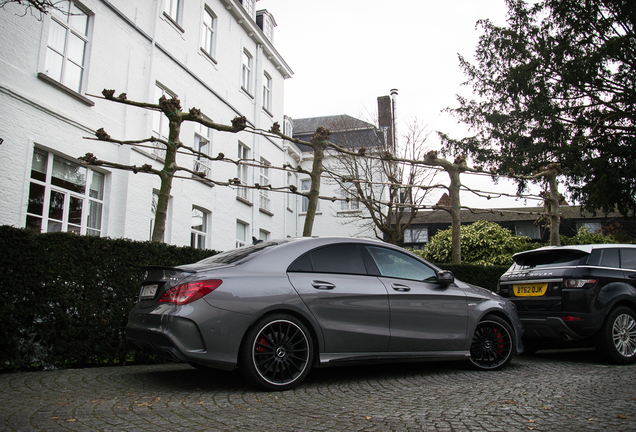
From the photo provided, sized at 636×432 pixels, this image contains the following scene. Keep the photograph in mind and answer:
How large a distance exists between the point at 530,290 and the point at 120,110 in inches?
401

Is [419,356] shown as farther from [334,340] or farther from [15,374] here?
[15,374]

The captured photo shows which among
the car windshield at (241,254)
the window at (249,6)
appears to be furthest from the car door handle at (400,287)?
the window at (249,6)

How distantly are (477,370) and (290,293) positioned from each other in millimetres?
2775

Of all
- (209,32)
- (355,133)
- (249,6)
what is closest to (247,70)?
(249,6)

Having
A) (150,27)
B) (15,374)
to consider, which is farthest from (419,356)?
(150,27)

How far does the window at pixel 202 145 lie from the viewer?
50.4ft

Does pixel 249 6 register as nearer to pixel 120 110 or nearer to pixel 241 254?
pixel 120 110

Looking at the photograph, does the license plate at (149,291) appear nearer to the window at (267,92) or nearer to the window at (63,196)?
the window at (63,196)

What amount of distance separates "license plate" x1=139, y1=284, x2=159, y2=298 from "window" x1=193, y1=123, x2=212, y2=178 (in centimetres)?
1058

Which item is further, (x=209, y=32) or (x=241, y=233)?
(x=241, y=233)

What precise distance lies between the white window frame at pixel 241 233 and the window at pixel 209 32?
6295mm

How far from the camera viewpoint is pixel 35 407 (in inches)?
148

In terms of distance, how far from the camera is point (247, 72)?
20062mm

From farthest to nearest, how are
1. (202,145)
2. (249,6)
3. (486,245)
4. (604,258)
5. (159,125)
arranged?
1. (249,6)
2. (486,245)
3. (202,145)
4. (159,125)
5. (604,258)
